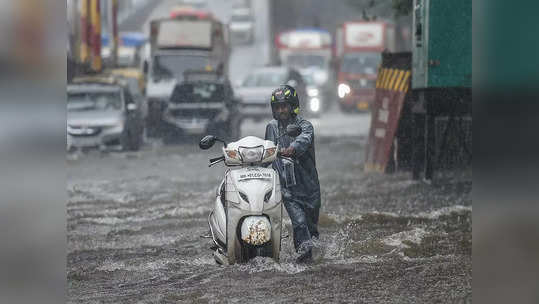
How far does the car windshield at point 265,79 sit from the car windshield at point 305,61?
1274cm

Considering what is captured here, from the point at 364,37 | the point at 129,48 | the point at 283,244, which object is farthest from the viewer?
the point at 129,48

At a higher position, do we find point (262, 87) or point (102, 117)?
point (262, 87)

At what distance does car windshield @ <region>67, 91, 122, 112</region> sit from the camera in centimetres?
2548

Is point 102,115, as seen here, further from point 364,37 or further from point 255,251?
point 364,37

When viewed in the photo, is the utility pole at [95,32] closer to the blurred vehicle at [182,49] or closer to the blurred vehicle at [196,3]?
the blurred vehicle at [182,49]

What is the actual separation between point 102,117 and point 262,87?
11237 millimetres

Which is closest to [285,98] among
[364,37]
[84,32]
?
[84,32]

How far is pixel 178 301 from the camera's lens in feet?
26.5

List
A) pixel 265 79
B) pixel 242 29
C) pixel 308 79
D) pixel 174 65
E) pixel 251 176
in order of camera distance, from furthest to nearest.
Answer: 1. pixel 242 29
2. pixel 308 79
3. pixel 265 79
4. pixel 174 65
5. pixel 251 176

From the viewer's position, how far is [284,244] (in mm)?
10883

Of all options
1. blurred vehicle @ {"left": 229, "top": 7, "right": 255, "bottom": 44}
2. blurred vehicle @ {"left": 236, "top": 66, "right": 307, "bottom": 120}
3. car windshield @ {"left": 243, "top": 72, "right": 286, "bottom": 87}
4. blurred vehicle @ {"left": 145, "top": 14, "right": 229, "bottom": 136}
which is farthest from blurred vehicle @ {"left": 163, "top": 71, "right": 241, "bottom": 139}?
blurred vehicle @ {"left": 229, "top": 7, "right": 255, "bottom": 44}
